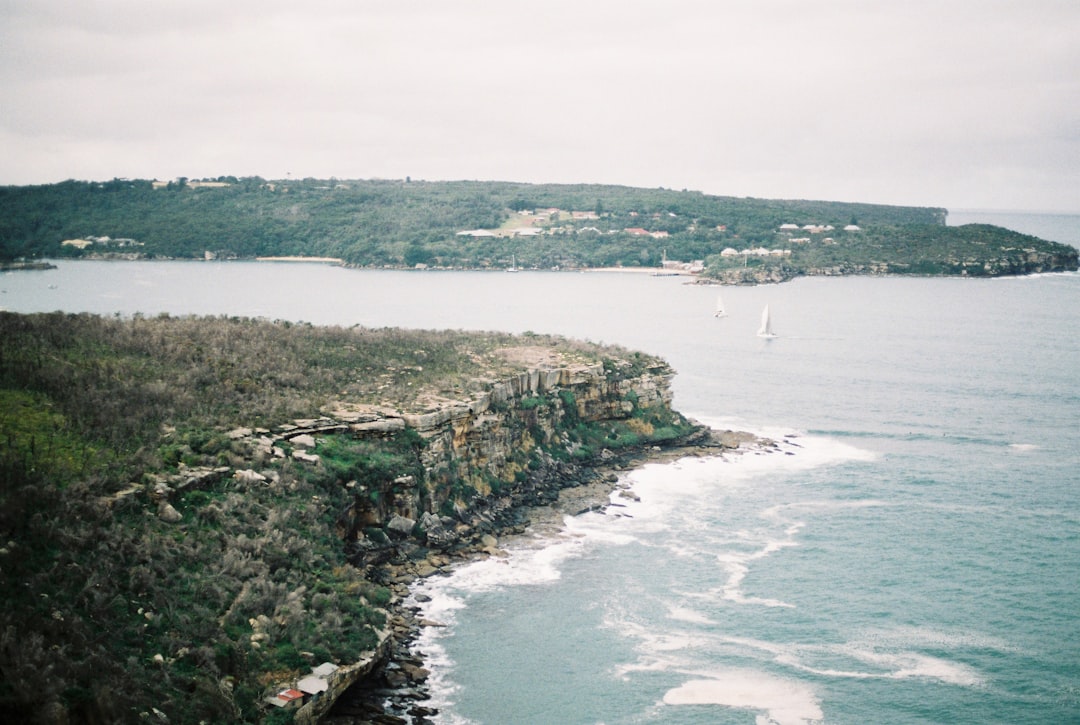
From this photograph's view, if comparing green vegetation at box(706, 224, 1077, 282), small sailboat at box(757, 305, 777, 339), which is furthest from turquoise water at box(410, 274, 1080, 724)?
green vegetation at box(706, 224, 1077, 282)

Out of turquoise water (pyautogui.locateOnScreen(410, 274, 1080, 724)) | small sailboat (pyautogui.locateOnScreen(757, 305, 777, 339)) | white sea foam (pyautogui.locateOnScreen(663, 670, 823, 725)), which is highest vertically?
small sailboat (pyautogui.locateOnScreen(757, 305, 777, 339))

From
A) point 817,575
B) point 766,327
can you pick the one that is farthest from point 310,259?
point 817,575

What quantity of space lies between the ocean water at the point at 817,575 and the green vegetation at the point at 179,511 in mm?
4669

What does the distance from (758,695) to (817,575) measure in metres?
9.85

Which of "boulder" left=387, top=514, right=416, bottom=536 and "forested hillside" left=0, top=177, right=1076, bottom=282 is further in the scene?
"forested hillside" left=0, top=177, right=1076, bottom=282

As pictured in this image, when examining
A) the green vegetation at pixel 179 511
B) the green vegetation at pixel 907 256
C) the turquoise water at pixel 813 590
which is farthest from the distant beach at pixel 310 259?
the green vegetation at pixel 179 511

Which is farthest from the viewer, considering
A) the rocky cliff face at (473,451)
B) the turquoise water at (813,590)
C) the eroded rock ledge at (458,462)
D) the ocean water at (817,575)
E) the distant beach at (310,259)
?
the distant beach at (310,259)

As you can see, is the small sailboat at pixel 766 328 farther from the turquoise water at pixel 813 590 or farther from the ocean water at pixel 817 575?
the turquoise water at pixel 813 590

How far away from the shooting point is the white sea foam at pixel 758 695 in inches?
963

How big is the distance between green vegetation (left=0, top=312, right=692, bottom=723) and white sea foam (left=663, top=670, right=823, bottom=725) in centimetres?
942

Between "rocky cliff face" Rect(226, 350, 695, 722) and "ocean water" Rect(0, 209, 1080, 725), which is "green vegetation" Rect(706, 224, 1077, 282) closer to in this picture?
"ocean water" Rect(0, 209, 1080, 725)

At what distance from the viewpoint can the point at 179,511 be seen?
26516 mm

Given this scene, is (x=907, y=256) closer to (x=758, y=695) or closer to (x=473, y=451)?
(x=473, y=451)

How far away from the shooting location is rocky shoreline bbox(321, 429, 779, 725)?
78.1ft
